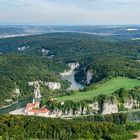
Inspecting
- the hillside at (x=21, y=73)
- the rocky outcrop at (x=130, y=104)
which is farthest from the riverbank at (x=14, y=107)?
the rocky outcrop at (x=130, y=104)

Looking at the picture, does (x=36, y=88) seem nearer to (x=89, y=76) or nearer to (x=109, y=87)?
(x=109, y=87)

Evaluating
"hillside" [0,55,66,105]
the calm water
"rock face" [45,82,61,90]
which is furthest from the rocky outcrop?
"rock face" [45,82,61,90]

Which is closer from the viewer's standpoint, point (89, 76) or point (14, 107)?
point (14, 107)

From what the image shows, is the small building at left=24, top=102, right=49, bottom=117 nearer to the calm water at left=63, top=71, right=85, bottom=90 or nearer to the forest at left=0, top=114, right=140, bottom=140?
the forest at left=0, top=114, right=140, bottom=140

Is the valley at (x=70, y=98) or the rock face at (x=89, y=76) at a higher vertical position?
the valley at (x=70, y=98)

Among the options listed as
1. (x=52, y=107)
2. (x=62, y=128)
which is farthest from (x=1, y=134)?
(x=52, y=107)

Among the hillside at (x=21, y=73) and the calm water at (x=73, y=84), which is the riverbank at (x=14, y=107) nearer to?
the hillside at (x=21, y=73)

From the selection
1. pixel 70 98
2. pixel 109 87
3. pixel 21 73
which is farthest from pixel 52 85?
pixel 70 98

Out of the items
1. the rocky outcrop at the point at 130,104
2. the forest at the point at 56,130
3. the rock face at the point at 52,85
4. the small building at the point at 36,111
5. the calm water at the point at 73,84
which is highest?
the forest at the point at 56,130
